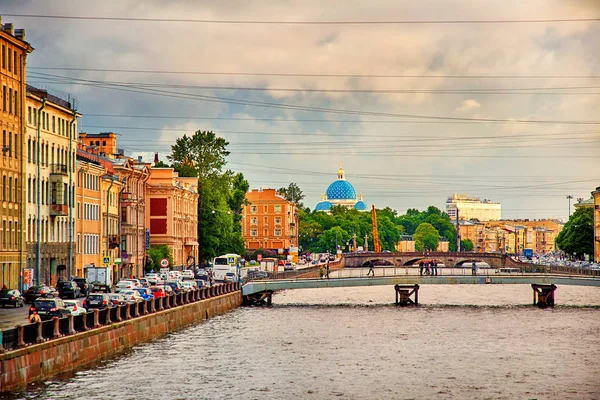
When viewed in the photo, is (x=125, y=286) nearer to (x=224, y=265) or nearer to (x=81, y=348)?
(x=81, y=348)

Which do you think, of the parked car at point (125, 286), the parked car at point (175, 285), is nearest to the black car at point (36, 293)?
the parked car at point (125, 286)

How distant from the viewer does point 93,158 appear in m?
113

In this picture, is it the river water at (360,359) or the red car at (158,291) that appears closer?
the river water at (360,359)

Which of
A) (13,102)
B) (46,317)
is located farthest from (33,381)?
(13,102)

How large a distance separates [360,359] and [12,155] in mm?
33084

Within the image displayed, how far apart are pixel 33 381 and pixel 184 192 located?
100 m

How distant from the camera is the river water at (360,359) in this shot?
50719mm

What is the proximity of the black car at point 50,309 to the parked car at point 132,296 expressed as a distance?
40.7ft

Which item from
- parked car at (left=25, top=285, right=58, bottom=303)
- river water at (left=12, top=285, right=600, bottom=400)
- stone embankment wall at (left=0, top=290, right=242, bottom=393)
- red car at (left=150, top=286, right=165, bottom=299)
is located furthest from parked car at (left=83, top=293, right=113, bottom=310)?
red car at (left=150, top=286, right=165, bottom=299)

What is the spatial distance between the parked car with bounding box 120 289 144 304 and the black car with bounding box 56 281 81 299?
18.3ft

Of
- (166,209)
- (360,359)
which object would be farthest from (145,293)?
(166,209)

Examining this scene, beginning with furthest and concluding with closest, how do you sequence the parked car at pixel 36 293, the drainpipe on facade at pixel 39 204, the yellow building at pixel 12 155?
the drainpipe on facade at pixel 39 204 < the yellow building at pixel 12 155 < the parked car at pixel 36 293

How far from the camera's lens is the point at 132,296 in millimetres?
75500

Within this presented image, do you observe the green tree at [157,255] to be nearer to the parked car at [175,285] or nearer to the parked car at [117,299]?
the parked car at [175,285]
